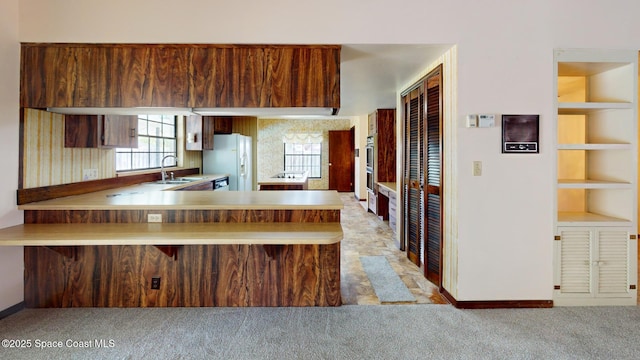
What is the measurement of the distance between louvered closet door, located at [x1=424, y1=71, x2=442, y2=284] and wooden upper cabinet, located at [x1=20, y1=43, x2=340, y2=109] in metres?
1.03

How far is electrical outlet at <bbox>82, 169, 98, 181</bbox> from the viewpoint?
3.45 m

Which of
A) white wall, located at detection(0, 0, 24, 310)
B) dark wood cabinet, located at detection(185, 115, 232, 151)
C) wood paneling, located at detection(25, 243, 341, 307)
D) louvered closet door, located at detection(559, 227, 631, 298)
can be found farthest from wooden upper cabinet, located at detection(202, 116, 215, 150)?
louvered closet door, located at detection(559, 227, 631, 298)

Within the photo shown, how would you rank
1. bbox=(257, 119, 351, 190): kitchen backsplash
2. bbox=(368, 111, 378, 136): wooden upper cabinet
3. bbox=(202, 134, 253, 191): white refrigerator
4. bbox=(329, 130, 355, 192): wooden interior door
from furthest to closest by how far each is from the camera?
bbox=(257, 119, 351, 190): kitchen backsplash → bbox=(329, 130, 355, 192): wooden interior door → bbox=(202, 134, 253, 191): white refrigerator → bbox=(368, 111, 378, 136): wooden upper cabinet

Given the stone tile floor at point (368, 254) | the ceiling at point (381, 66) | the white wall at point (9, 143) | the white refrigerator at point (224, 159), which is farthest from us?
the white refrigerator at point (224, 159)

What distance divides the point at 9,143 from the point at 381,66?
3195 mm

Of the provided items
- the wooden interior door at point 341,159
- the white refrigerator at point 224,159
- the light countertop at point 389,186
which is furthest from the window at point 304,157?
the light countertop at point 389,186

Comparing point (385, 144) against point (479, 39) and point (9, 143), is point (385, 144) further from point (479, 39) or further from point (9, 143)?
point (9, 143)

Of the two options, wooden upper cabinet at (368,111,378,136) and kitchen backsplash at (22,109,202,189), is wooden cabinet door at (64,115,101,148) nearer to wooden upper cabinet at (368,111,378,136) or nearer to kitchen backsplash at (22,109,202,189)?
kitchen backsplash at (22,109,202,189)

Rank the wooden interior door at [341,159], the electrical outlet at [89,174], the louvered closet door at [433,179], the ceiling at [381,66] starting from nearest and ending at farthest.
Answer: the ceiling at [381,66] → the louvered closet door at [433,179] → the electrical outlet at [89,174] → the wooden interior door at [341,159]

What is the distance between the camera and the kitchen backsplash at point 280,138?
443 inches

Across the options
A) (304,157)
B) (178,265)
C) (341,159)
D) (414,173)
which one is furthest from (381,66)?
(304,157)

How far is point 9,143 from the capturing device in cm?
259

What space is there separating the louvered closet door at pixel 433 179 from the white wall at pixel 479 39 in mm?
369

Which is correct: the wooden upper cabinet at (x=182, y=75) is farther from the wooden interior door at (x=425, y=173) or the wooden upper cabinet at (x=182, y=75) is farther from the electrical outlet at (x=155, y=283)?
the electrical outlet at (x=155, y=283)
